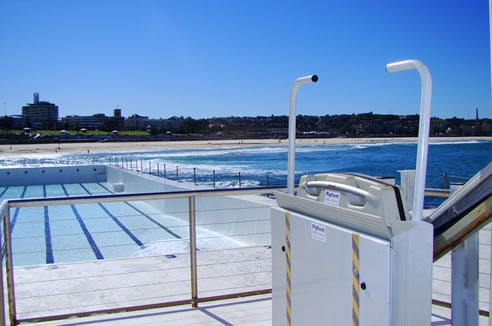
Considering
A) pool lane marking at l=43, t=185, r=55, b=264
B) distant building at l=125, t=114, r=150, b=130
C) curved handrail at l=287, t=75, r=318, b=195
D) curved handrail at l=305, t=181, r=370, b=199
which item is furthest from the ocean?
distant building at l=125, t=114, r=150, b=130

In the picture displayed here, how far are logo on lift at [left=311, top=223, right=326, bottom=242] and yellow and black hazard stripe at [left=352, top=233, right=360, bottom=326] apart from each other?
0.64 ft

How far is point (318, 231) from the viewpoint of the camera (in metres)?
1.75

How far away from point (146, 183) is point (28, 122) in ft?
451

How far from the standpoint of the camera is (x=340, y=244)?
161 cm

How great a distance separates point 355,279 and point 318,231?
0.28m

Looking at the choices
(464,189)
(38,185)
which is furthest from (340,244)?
(38,185)

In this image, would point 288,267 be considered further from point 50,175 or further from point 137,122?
point 137,122

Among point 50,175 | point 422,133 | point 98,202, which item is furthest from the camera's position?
point 50,175

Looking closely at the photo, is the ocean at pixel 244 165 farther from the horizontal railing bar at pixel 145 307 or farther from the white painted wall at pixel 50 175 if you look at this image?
the horizontal railing bar at pixel 145 307

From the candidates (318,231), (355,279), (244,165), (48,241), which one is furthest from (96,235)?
(244,165)

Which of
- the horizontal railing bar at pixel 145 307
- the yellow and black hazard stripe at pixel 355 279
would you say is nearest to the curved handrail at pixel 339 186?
the yellow and black hazard stripe at pixel 355 279

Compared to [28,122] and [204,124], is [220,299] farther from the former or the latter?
[28,122]

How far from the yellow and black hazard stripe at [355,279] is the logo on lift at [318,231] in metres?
0.20

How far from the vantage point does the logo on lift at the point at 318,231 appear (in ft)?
5.63
